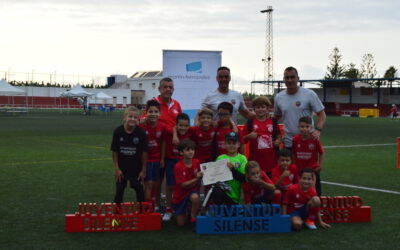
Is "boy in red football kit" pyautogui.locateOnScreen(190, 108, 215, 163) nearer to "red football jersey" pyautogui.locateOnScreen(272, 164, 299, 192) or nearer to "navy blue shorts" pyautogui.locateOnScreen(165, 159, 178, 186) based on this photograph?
"navy blue shorts" pyautogui.locateOnScreen(165, 159, 178, 186)

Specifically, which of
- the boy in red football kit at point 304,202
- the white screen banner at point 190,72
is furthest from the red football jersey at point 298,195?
the white screen banner at point 190,72

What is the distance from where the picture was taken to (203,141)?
740 centimetres

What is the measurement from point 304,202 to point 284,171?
18.6 inches

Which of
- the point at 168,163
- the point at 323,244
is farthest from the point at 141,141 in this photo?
the point at 323,244

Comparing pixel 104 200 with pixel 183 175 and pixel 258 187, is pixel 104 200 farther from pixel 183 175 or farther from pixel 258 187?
pixel 258 187

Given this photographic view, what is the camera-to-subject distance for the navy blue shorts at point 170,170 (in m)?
7.58

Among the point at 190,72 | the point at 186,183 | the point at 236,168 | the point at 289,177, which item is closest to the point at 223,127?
the point at 236,168

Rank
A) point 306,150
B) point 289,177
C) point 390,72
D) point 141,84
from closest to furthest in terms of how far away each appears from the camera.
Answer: point 289,177 → point 306,150 → point 390,72 → point 141,84

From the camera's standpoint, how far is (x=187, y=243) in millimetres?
5996

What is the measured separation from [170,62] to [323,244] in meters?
4.74

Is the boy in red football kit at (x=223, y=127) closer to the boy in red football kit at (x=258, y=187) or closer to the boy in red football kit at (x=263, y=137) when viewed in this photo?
the boy in red football kit at (x=263, y=137)

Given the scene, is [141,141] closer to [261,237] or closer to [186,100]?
[261,237]

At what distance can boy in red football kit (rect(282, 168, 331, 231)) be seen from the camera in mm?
6719

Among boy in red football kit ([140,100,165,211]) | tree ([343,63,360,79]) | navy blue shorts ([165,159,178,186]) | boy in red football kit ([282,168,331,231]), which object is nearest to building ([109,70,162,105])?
tree ([343,63,360,79])
